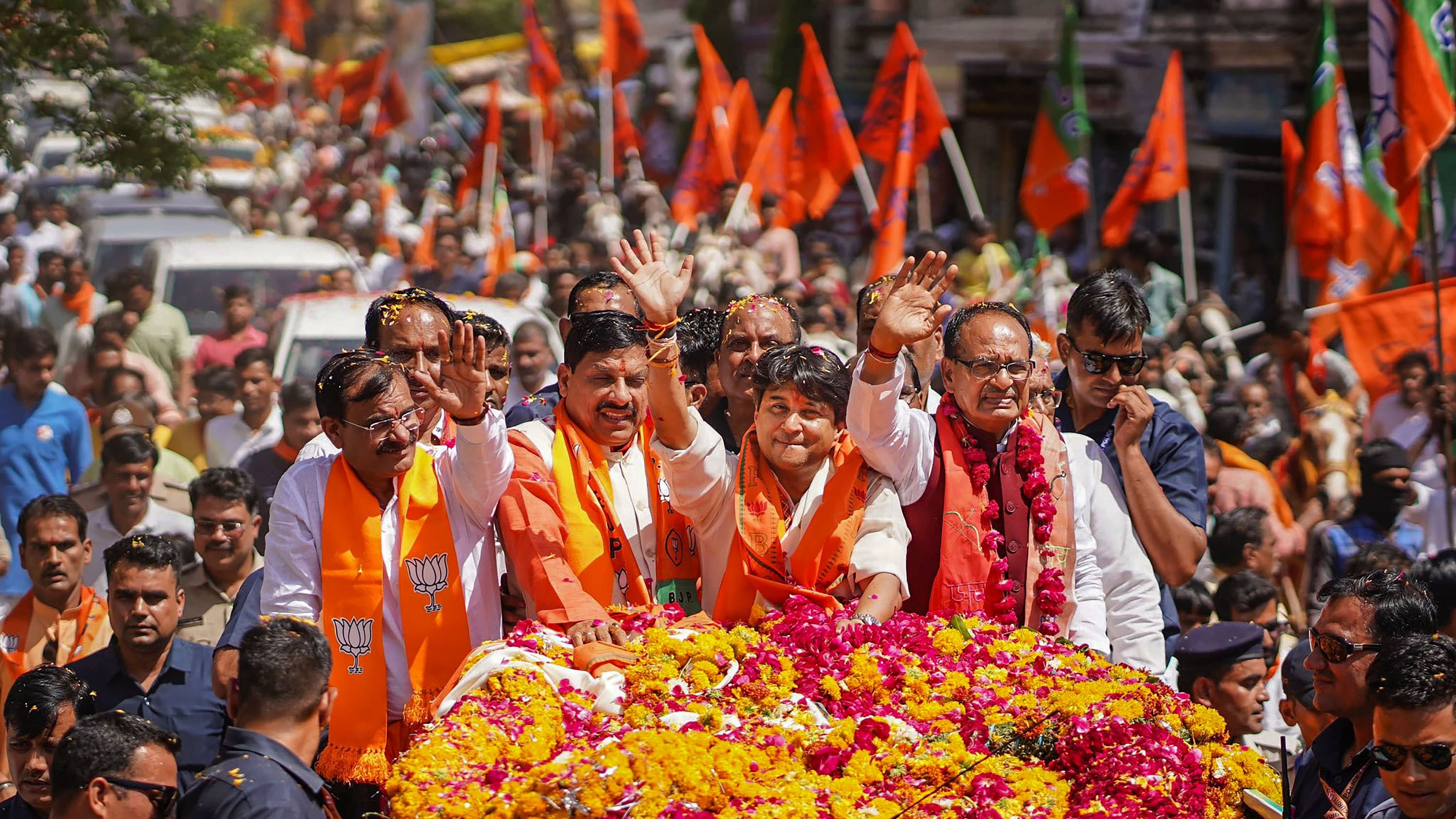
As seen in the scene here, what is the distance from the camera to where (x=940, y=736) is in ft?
16.1

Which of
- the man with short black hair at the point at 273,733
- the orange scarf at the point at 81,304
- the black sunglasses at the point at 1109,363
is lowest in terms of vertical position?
the man with short black hair at the point at 273,733

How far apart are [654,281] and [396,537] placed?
3.79ft

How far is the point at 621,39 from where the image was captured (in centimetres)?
1822

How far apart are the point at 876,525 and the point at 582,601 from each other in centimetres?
95

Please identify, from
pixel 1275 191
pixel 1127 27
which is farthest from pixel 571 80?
pixel 1275 191

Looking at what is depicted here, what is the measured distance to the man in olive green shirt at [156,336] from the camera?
1238cm

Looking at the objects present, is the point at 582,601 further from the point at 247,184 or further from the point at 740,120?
the point at 247,184

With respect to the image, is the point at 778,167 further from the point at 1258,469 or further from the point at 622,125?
the point at 1258,469

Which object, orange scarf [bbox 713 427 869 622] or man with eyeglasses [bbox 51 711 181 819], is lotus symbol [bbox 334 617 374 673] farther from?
orange scarf [bbox 713 427 869 622]

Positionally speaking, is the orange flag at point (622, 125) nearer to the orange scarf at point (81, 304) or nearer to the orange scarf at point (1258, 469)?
the orange scarf at point (81, 304)

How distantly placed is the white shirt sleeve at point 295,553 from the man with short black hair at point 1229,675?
10.3ft

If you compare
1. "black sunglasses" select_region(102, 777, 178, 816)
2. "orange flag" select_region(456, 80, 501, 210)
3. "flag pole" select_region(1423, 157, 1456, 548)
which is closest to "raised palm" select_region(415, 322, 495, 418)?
"black sunglasses" select_region(102, 777, 178, 816)

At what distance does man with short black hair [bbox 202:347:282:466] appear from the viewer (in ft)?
32.2

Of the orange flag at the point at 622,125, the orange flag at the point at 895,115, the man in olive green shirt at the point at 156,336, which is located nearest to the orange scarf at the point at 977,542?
the man in olive green shirt at the point at 156,336
